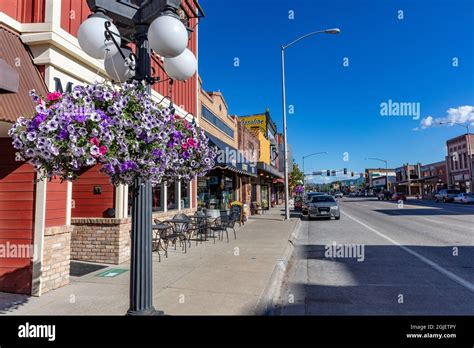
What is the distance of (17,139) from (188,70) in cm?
172

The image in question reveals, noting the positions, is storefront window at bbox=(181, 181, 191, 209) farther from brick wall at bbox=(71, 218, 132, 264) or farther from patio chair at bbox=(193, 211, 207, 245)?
brick wall at bbox=(71, 218, 132, 264)

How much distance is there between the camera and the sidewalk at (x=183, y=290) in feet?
14.8

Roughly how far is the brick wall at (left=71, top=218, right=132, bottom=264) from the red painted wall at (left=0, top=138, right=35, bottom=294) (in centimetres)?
209

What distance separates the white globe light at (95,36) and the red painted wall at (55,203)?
3046 mm

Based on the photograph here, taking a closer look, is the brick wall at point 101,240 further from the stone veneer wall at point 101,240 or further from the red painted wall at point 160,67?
the red painted wall at point 160,67

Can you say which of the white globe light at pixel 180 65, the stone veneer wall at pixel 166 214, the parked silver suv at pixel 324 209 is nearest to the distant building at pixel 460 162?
the parked silver suv at pixel 324 209

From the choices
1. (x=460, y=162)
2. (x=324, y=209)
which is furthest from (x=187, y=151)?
(x=460, y=162)

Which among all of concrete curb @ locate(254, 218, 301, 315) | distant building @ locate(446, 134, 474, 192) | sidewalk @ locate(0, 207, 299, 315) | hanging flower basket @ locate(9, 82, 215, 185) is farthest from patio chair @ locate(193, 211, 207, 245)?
distant building @ locate(446, 134, 474, 192)

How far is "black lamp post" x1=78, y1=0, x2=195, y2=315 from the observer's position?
2855 millimetres

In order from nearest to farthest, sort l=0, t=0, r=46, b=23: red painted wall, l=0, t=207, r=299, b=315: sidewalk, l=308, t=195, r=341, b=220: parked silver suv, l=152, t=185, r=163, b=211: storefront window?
l=0, t=207, r=299, b=315: sidewalk, l=0, t=0, r=46, b=23: red painted wall, l=152, t=185, r=163, b=211: storefront window, l=308, t=195, r=341, b=220: parked silver suv
